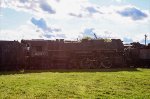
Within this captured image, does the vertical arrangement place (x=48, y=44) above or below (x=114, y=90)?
above

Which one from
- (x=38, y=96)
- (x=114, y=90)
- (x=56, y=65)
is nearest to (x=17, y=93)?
(x=38, y=96)

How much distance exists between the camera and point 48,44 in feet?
119

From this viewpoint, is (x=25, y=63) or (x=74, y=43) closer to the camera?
(x=25, y=63)

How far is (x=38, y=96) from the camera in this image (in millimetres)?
14430

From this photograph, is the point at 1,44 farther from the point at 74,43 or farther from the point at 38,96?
the point at 38,96

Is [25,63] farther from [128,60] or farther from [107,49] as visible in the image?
[128,60]

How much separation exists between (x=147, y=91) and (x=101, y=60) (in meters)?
20.3

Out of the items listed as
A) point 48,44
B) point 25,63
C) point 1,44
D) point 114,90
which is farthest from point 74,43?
point 114,90

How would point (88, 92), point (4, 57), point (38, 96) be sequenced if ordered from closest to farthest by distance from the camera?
point (38, 96)
point (88, 92)
point (4, 57)

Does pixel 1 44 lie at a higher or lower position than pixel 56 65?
higher

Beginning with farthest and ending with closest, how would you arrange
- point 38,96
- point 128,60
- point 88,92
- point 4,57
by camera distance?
point 128,60 < point 4,57 < point 88,92 < point 38,96

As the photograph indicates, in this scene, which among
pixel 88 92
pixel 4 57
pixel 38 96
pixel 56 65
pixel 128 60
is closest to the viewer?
pixel 38 96

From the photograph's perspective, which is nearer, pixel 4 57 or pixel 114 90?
pixel 114 90

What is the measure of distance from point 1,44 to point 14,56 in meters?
1.85
